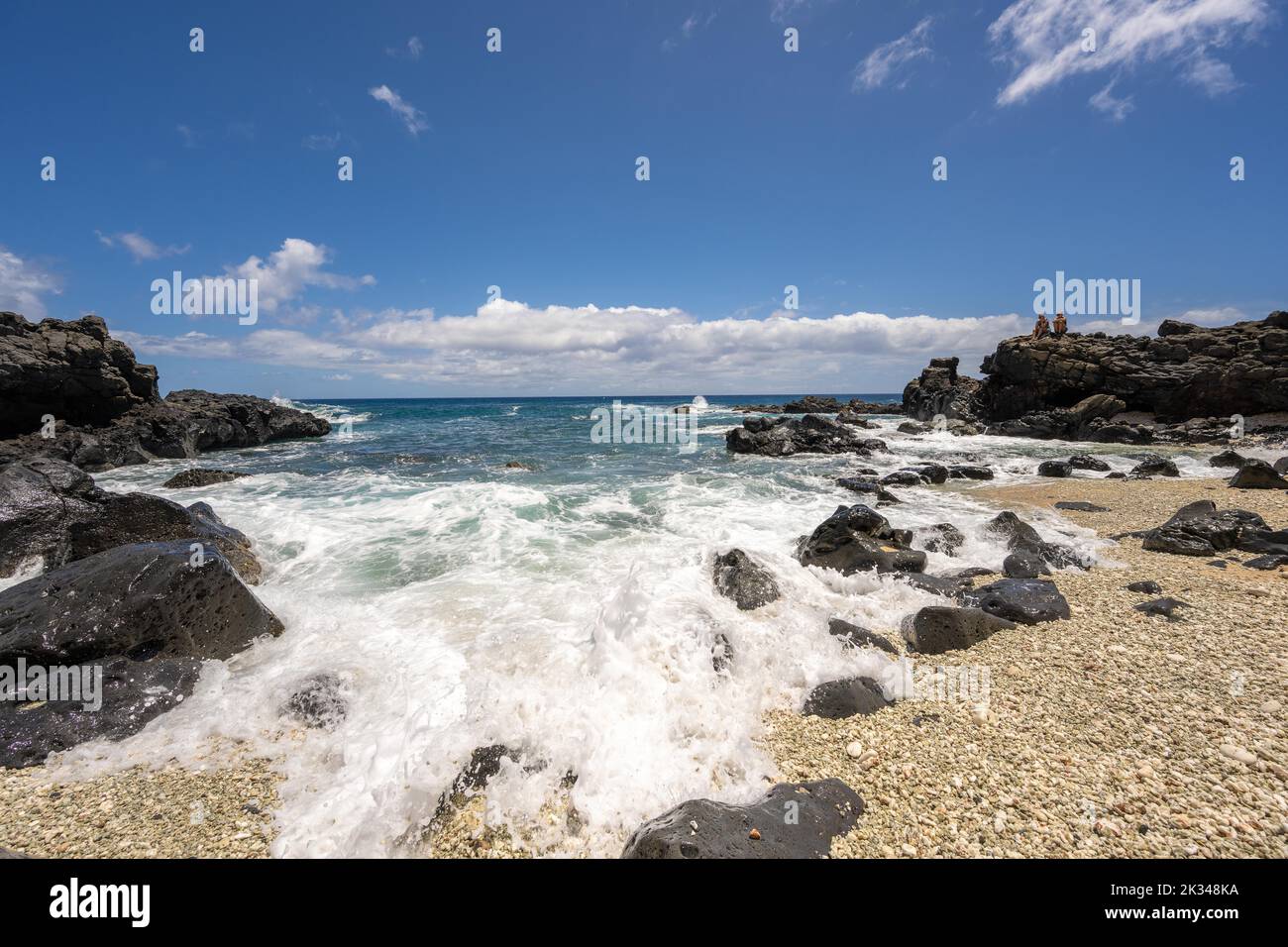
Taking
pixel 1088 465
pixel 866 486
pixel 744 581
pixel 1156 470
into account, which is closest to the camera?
pixel 744 581

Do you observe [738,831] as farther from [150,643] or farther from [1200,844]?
[150,643]

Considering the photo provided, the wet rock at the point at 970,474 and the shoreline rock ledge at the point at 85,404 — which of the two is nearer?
the wet rock at the point at 970,474

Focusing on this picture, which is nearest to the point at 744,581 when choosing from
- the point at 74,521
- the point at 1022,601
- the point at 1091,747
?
the point at 1022,601

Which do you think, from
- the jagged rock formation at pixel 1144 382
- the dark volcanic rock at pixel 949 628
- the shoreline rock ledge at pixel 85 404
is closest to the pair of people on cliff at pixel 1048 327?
the jagged rock formation at pixel 1144 382

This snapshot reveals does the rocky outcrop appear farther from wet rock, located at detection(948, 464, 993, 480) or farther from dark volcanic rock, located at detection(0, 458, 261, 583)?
wet rock, located at detection(948, 464, 993, 480)

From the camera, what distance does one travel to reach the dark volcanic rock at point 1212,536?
353 inches

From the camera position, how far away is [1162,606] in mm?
6570

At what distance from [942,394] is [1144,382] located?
738 inches

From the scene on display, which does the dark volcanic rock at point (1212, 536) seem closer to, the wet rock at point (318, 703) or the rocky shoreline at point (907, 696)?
the rocky shoreline at point (907, 696)

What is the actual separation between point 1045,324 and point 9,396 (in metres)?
71.3

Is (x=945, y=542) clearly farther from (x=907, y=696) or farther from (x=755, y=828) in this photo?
(x=755, y=828)

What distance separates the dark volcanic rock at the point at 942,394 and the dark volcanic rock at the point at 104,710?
56016 millimetres

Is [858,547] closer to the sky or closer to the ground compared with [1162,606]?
closer to the sky
